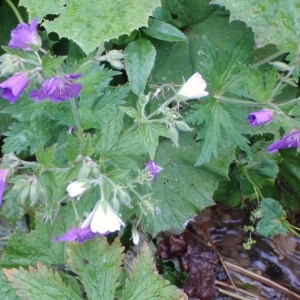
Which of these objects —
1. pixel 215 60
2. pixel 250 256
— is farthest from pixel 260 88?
pixel 250 256

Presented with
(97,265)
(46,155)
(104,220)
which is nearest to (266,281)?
(97,265)

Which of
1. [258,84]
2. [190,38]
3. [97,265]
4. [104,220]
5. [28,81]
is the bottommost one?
[97,265]

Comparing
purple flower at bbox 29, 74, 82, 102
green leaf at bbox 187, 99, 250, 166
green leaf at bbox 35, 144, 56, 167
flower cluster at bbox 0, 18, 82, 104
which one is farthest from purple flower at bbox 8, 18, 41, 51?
green leaf at bbox 187, 99, 250, 166

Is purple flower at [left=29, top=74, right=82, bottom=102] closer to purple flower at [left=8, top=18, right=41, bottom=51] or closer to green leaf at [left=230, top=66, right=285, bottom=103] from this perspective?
purple flower at [left=8, top=18, right=41, bottom=51]

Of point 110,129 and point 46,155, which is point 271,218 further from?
point 46,155

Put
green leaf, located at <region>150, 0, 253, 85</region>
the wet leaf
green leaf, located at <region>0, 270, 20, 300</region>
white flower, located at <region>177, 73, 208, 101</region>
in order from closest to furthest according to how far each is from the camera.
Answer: white flower, located at <region>177, 73, 208, 101</region> → green leaf, located at <region>0, 270, 20, 300</region> → green leaf, located at <region>150, 0, 253, 85</region> → the wet leaf

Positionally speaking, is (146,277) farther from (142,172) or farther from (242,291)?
(242,291)

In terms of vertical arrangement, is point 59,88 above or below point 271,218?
above

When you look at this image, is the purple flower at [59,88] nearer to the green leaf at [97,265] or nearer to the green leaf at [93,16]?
the green leaf at [93,16]
